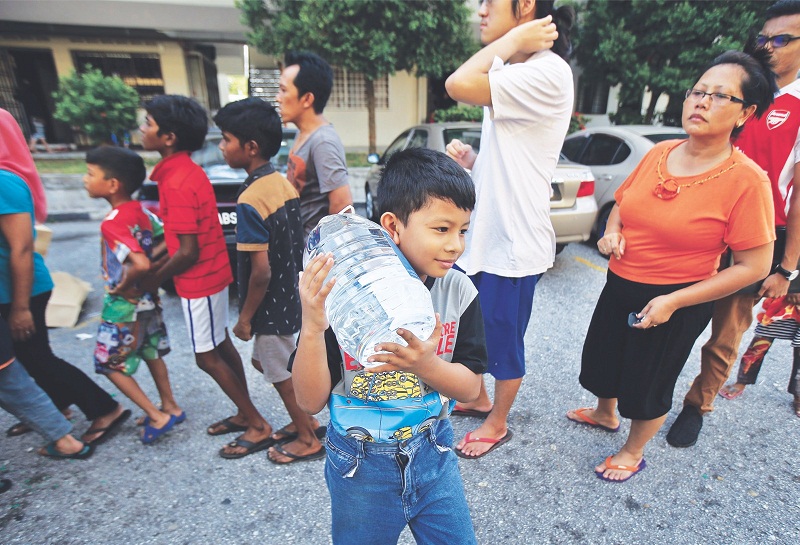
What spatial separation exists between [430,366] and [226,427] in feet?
6.42

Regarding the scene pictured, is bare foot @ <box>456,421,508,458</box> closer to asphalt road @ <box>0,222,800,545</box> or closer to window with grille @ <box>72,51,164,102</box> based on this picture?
asphalt road @ <box>0,222,800,545</box>

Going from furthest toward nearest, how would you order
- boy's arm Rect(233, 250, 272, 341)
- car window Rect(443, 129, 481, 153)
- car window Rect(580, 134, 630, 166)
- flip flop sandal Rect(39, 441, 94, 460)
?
car window Rect(580, 134, 630, 166) < car window Rect(443, 129, 481, 153) < flip flop sandal Rect(39, 441, 94, 460) < boy's arm Rect(233, 250, 272, 341)

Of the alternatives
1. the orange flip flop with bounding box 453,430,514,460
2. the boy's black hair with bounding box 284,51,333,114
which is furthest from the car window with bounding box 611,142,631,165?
the orange flip flop with bounding box 453,430,514,460

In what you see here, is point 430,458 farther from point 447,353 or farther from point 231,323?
point 231,323

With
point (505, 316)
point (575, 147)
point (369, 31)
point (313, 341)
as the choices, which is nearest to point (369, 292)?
point (313, 341)

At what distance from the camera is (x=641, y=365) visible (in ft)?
6.56

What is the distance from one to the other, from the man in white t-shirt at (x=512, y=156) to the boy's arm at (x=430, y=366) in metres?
1.01

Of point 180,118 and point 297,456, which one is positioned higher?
point 180,118

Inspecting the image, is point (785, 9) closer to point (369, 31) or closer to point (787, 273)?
point (787, 273)

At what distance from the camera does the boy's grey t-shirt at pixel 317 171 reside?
2.46 meters

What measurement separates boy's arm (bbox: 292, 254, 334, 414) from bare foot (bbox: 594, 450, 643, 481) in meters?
1.72

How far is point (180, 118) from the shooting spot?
2158mm

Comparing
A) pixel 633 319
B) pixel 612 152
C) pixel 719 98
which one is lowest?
pixel 633 319

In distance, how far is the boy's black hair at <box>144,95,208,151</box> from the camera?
214 cm
